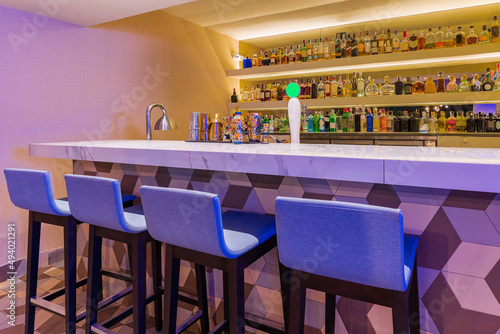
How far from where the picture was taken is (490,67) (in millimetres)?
3533

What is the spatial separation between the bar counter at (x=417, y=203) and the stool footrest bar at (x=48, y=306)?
853 mm

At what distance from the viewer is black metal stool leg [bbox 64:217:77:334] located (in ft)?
5.45

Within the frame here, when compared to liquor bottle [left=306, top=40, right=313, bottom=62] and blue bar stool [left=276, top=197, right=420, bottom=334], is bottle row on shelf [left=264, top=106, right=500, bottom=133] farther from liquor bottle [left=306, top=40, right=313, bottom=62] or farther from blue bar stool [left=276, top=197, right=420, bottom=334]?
blue bar stool [left=276, top=197, right=420, bottom=334]

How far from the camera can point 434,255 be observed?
1.24m

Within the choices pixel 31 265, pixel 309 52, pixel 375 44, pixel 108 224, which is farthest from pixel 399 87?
pixel 31 265

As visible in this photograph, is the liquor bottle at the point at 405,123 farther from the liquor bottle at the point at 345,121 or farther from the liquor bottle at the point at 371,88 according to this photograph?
the liquor bottle at the point at 345,121

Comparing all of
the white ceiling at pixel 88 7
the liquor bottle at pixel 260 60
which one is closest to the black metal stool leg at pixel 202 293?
the white ceiling at pixel 88 7

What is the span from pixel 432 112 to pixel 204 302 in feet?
10.7

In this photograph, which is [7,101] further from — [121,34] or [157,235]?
[157,235]

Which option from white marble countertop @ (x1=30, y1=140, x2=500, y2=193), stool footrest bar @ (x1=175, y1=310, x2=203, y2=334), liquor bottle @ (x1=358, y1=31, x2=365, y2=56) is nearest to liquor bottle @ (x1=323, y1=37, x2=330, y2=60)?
liquor bottle @ (x1=358, y1=31, x2=365, y2=56)

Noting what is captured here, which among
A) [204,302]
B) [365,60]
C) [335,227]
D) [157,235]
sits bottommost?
[204,302]

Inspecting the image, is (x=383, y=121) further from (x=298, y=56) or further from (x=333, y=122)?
(x=298, y=56)

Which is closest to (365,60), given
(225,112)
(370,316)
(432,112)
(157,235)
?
(432,112)

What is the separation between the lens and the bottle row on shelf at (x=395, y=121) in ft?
11.1
